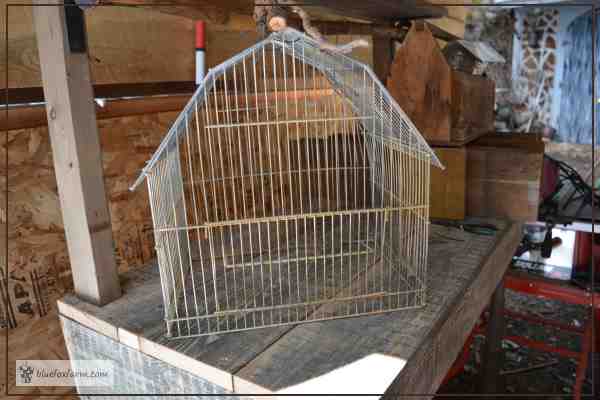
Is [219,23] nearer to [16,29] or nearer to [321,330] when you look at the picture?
[16,29]

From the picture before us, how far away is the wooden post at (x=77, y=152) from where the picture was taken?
85 cm

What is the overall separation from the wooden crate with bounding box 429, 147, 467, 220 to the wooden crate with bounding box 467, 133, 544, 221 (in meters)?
0.06

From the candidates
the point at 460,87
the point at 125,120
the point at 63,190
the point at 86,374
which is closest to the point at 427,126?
the point at 460,87

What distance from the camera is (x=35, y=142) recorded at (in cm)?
112

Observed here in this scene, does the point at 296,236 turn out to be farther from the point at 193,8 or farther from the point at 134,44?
the point at 193,8

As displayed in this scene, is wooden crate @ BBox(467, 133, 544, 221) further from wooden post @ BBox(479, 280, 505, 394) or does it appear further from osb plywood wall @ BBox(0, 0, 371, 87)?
osb plywood wall @ BBox(0, 0, 371, 87)

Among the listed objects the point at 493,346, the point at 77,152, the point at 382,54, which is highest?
the point at 382,54

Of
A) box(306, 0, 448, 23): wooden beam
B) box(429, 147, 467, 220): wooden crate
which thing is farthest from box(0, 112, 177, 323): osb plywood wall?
box(429, 147, 467, 220): wooden crate

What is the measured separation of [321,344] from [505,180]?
92 cm

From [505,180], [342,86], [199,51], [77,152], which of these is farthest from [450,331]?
[199,51]

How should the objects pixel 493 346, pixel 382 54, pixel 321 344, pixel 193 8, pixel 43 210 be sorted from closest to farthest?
pixel 321 344
pixel 43 210
pixel 193 8
pixel 382 54
pixel 493 346

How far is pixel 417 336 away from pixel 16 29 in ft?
3.62

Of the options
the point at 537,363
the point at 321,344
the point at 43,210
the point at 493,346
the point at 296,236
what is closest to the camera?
the point at 321,344

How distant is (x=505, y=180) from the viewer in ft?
4.72
